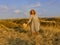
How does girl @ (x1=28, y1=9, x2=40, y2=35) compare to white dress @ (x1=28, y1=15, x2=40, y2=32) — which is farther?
white dress @ (x1=28, y1=15, x2=40, y2=32)

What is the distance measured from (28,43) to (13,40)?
1189mm

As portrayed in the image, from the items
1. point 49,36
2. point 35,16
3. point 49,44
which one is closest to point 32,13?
point 35,16

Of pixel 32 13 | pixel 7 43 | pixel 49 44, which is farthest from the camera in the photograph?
pixel 32 13

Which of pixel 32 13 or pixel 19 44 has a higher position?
pixel 32 13

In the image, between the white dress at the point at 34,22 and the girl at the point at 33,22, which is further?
the white dress at the point at 34,22

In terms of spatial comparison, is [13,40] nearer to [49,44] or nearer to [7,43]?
[7,43]

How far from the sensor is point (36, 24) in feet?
57.8

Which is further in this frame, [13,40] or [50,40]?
[13,40]

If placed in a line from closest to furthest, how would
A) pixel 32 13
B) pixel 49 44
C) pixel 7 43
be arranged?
pixel 49 44 < pixel 7 43 < pixel 32 13

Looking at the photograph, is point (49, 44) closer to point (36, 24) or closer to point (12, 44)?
point (12, 44)

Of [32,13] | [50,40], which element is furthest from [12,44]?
[32,13]

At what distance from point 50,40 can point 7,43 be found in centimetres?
225

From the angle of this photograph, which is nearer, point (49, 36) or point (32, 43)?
point (32, 43)

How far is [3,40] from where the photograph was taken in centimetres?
1405
